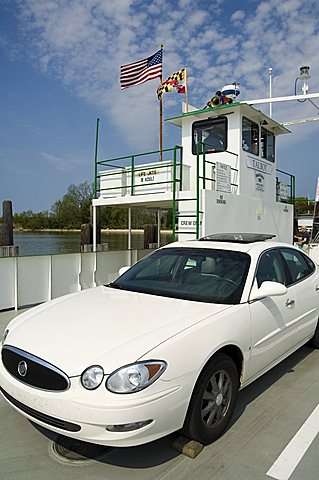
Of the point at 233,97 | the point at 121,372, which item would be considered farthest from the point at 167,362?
the point at 233,97

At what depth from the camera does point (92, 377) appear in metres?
2.44

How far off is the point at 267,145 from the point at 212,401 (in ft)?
33.4

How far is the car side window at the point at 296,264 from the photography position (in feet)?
14.8

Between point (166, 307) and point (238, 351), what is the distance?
70cm

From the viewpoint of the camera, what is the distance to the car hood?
8.39 feet

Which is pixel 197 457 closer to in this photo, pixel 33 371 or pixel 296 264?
pixel 33 371

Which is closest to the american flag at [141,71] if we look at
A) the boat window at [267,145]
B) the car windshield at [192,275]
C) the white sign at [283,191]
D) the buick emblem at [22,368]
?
the boat window at [267,145]

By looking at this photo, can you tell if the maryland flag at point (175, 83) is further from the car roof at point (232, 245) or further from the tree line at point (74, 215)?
the tree line at point (74, 215)

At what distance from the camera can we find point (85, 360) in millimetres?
2525

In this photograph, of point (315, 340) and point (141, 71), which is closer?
point (315, 340)

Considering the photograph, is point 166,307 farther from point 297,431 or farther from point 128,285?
point 297,431

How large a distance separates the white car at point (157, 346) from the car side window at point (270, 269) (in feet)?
0.05

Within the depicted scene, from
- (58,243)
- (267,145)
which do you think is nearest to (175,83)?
(267,145)

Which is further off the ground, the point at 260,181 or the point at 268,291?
the point at 260,181
